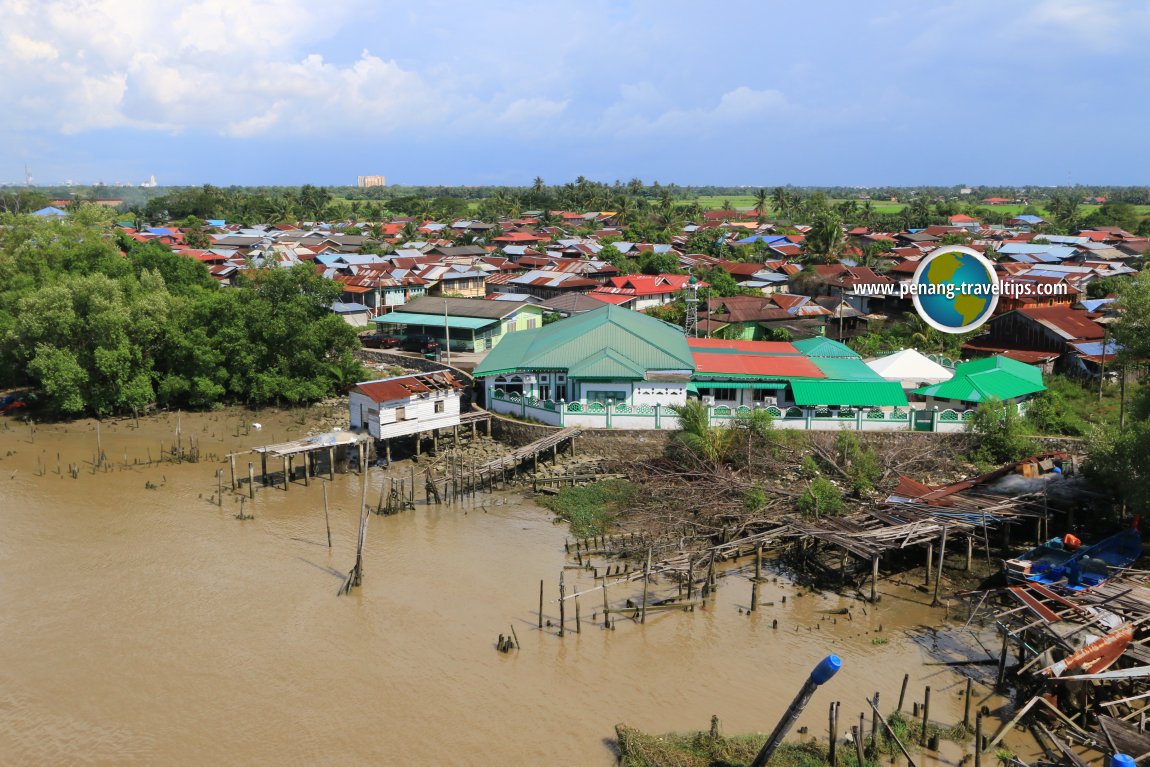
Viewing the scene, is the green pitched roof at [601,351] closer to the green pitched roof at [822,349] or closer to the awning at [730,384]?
the awning at [730,384]

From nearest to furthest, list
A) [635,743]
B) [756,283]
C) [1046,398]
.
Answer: [635,743], [1046,398], [756,283]

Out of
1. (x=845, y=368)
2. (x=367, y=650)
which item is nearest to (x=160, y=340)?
(x=367, y=650)

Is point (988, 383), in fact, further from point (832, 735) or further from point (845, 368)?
point (832, 735)

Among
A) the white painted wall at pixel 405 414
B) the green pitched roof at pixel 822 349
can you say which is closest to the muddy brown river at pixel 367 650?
the white painted wall at pixel 405 414

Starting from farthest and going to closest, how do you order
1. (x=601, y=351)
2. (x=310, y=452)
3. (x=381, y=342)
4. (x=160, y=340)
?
A: (x=381, y=342) → (x=160, y=340) → (x=601, y=351) → (x=310, y=452)

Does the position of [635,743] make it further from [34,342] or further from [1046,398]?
[34,342]

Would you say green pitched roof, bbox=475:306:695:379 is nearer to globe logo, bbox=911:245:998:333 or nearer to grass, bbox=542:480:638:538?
grass, bbox=542:480:638:538

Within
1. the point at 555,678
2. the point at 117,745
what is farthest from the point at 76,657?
the point at 555,678
